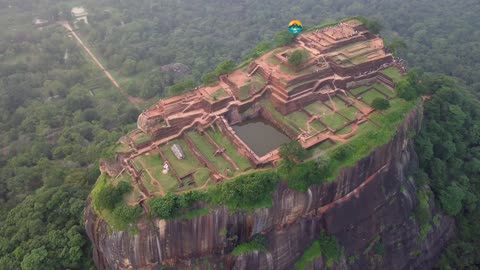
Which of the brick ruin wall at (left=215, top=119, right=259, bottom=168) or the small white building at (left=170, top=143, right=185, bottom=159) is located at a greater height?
the brick ruin wall at (left=215, top=119, right=259, bottom=168)

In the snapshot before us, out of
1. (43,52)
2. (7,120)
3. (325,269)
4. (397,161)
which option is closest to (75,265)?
(325,269)

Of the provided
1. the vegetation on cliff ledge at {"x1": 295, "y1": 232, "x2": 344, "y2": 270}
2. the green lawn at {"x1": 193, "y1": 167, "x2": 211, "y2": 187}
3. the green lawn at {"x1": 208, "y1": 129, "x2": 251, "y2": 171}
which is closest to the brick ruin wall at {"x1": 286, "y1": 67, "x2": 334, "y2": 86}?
the green lawn at {"x1": 208, "y1": 129, "x2": 251, "y2": 171}

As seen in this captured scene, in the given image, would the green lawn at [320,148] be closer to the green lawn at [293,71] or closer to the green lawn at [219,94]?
the green lawn at [293,71]

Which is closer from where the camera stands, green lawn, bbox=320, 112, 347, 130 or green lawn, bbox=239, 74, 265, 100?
green lawn, bbox=320, 112, 347, 130

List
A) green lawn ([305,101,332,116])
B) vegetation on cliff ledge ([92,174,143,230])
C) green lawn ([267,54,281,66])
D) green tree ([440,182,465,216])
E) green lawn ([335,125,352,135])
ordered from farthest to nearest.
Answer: green lawn ([267,54,281,66]) < green tree ([440,182,465,216]) < green lawn ([305,101,332,116]) < green lawn ([335,125,352,135]) < vegetation on cliff ledge ([92,174,143,230])

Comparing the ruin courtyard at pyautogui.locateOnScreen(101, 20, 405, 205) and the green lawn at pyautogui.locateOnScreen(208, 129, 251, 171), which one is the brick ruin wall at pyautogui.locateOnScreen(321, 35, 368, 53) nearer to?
the ruin courtyard at pyautogui.locateOnScreen(101, 20, 405, 205)

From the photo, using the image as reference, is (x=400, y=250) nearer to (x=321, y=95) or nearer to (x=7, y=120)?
(x=321, y=95)
